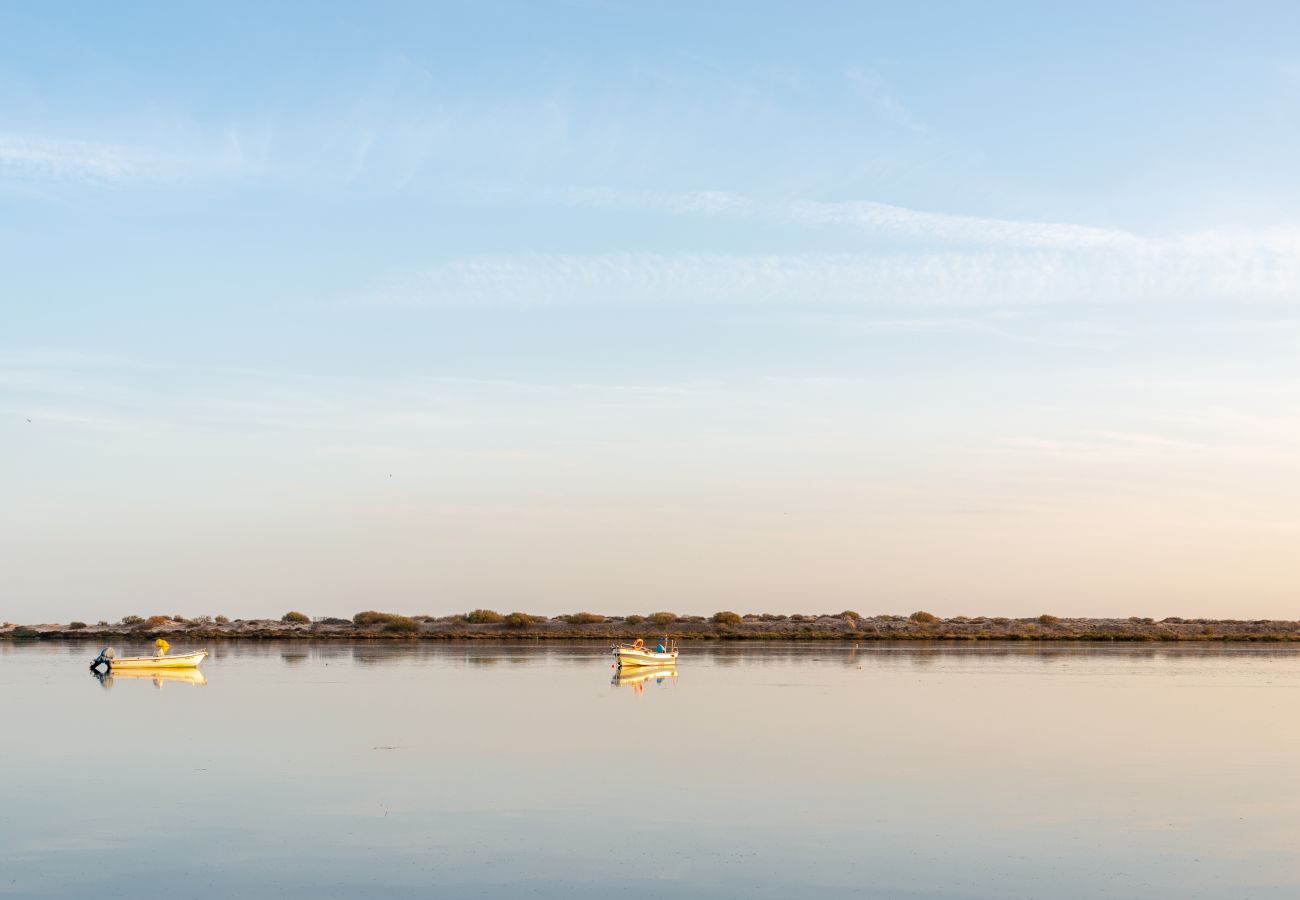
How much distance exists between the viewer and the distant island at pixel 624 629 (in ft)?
273

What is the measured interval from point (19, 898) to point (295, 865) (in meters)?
2.69

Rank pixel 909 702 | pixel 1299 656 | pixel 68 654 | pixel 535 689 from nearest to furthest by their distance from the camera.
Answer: pixel 909 702 → pixel 535 689 → pixel 68 654 → pixel 1299 656

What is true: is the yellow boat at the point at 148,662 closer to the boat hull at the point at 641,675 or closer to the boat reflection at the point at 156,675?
the boat reflection at the point at 156,675

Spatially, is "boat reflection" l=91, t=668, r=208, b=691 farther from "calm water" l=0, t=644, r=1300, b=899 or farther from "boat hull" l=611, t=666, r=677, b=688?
"boat hull" l=611, t=666, r=677, b=688

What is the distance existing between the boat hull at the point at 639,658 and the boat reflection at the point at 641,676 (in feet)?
1.08

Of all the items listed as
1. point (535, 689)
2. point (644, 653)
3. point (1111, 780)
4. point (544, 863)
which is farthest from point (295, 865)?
point (644, 653)

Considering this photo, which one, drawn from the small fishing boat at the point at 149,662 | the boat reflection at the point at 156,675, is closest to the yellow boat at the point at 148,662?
the small fishing boat at the point at 149,662

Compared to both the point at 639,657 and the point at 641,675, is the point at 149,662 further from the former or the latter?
the point at 641,675

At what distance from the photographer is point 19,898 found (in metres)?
13.1

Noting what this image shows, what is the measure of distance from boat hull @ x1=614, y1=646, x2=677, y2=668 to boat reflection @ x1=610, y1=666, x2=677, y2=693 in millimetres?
330

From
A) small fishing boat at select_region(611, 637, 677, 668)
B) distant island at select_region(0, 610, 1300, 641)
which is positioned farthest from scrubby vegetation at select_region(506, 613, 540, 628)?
small fishing boat at select_region(611, 637, 677, 668)

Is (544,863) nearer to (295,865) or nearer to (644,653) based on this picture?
(295,865)

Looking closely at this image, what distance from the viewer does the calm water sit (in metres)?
14.3

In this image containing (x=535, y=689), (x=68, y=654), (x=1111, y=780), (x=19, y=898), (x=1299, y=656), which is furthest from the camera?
(x=1299, y=656)
